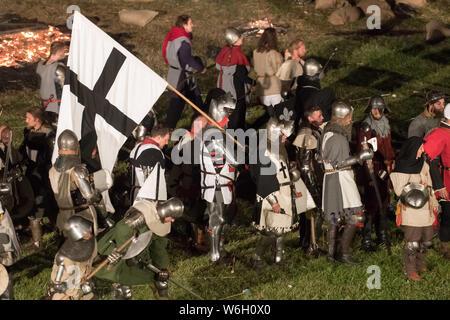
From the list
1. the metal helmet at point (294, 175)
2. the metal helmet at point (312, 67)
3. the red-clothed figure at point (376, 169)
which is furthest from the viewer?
the metal helmet at point (312, 67)

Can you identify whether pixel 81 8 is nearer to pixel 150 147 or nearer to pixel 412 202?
pixel 150 147

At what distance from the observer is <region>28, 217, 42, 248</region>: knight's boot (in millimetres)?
11953

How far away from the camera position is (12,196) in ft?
38.3

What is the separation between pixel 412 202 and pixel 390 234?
6.78 feet

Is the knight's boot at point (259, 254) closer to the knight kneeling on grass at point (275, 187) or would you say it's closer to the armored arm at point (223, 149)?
the knight kneeling on grass at point (275, 187)

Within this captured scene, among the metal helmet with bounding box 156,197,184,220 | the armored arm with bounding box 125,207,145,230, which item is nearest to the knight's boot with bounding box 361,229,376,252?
the metal helmet with bounding box 156,197,184,220

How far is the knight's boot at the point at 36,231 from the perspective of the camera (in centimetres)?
1195

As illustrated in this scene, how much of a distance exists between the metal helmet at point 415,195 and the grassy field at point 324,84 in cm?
121

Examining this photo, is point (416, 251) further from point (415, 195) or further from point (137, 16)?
point (137, 16)

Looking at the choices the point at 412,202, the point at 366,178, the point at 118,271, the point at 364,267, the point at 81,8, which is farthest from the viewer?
the point at 81,8

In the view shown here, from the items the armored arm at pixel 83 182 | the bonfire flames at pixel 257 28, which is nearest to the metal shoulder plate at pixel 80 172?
the armored arm at pixel 83 182

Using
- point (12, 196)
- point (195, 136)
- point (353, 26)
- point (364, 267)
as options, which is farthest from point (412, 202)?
point (353, 26)

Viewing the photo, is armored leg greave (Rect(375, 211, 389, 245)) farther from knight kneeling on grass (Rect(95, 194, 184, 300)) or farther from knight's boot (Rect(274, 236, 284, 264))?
knight kneeling on grass (Rect(95, 194, 184, 300))

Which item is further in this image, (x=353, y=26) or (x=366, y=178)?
(x=353, y=26)
